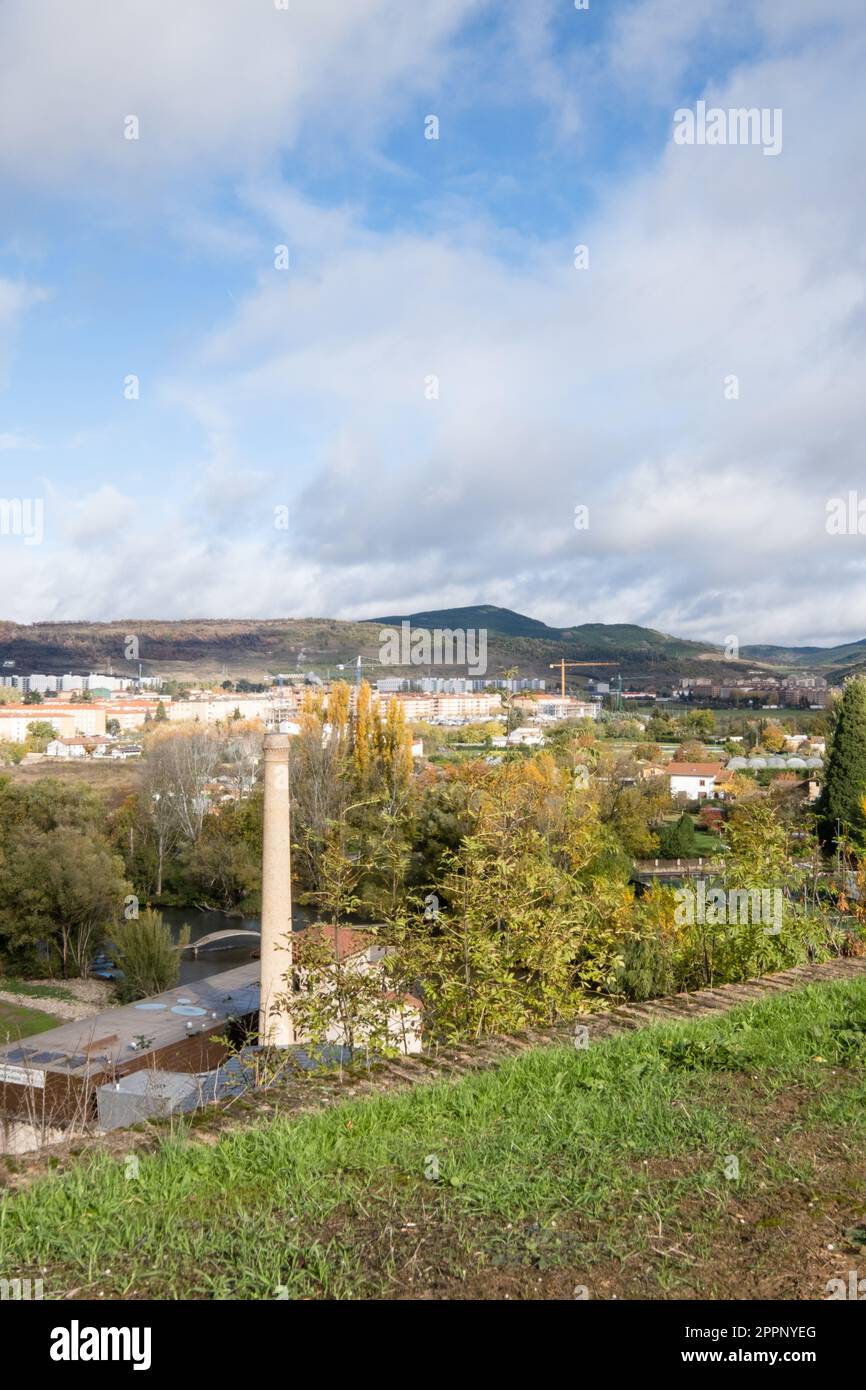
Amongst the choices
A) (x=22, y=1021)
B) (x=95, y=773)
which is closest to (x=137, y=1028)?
(x=22, y=1021)

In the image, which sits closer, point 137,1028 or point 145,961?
point 137,1028

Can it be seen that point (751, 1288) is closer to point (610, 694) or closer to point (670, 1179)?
point (670, 1179)

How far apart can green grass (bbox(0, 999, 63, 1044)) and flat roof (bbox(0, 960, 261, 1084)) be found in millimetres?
2880

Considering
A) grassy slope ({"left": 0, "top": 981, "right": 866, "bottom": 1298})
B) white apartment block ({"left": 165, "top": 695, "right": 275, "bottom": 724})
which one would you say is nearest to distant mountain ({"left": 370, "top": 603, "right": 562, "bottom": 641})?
white apartment block ({"left": 165, "top": 695, "right": 275, "bottom": 724})

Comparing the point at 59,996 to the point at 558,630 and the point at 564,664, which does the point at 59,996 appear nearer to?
the point at 564,664

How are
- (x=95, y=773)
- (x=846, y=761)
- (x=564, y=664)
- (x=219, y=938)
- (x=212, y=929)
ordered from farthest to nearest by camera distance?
(x=564, y=664) → (x=95, y=773) → (x=212, y=929) → (x=846, y=761) → (x=219, y=938)

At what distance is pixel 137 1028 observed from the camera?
16.5 m

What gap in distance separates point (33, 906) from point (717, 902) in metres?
23.4

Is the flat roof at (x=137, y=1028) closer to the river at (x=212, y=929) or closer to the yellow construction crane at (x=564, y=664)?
the river at (x=212, y=929)

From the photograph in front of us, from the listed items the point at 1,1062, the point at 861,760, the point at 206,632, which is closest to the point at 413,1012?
the point at 1,1062

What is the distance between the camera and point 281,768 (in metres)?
17.7

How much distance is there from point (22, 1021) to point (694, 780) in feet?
105

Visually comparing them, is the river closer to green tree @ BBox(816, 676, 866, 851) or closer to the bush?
the bush

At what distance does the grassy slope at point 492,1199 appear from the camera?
236cm
